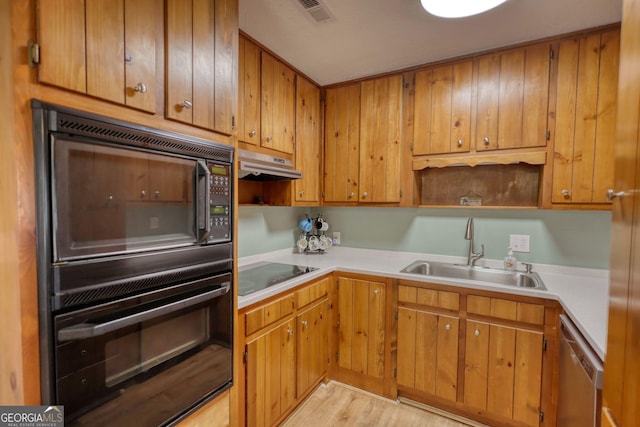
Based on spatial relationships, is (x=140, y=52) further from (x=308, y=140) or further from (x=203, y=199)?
(x=308, y=140)

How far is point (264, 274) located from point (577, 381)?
1675mm

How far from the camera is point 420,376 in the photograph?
198 cm

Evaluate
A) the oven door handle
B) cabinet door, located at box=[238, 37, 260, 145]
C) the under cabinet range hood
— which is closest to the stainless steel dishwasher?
the oven door handle

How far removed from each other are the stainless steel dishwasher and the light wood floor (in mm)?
691

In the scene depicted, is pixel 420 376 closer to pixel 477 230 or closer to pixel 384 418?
pixel 384 418

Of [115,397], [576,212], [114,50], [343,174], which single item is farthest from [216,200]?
[576,212]

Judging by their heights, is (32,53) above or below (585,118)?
below

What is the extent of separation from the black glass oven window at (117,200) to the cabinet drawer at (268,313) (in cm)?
59

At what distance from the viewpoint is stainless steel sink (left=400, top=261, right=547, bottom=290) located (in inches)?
79.5

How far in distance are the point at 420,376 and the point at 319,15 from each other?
2.30 metres

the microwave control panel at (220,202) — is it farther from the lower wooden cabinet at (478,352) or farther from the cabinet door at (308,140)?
the lower wooden cabinet at (478,352)

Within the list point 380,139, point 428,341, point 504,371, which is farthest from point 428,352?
point 380,139

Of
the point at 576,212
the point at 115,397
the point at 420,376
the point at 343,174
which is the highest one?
the point at 343,174

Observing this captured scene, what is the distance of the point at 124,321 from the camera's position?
891 millimetres
